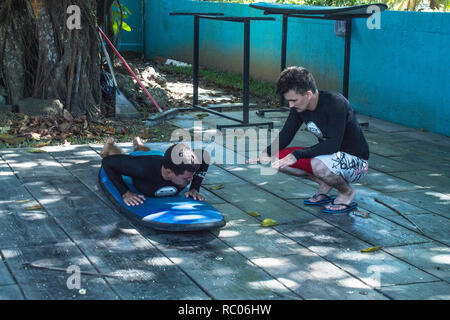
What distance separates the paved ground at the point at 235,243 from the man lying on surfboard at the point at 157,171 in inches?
11.0

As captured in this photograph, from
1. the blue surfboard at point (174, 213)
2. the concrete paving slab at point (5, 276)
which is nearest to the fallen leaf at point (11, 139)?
the blue surfboard at point (174, 213)

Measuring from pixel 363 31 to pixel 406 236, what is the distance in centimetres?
575

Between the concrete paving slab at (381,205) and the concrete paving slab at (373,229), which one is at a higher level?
the concrete paving slab at (381,205)

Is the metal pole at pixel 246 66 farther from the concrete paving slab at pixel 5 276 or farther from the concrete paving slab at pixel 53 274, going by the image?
the concrete paving slab at pixel 5 276

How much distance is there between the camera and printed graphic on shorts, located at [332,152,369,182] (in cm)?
543

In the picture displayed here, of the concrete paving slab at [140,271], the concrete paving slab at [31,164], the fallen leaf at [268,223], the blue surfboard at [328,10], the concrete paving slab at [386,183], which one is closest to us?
the concrete paving slab at [140,271]

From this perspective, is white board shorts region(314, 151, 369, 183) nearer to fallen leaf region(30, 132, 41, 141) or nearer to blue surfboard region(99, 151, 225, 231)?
blue surfboard region(99, 151, 225, 231)

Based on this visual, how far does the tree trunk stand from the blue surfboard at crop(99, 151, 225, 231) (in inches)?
164

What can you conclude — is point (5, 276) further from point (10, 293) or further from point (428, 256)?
point (428, 256)

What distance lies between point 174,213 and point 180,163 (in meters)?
0.40

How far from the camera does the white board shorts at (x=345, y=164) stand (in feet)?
17.7

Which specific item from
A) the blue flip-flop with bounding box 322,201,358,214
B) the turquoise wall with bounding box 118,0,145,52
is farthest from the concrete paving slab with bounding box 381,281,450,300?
the turquoise wall with bounding box 118,0,145,52
